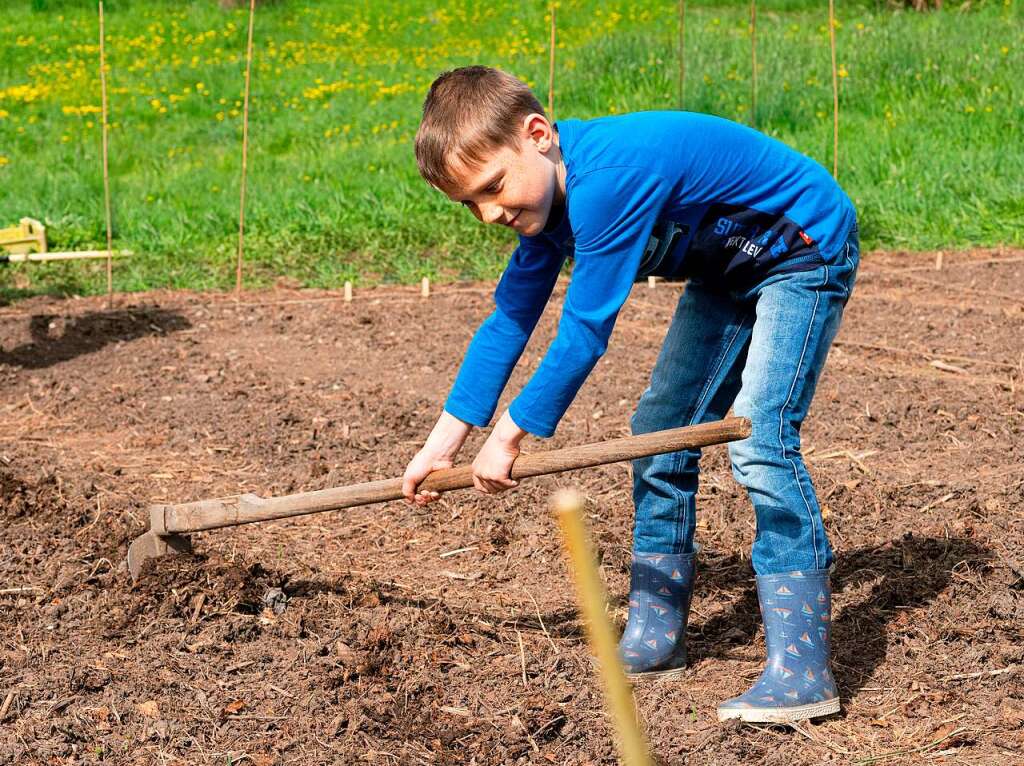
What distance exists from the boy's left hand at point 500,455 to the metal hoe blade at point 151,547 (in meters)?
1.21

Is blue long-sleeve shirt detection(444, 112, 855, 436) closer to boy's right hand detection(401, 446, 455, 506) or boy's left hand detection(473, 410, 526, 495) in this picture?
boy's left hand detection(473, 410, 526, 495)

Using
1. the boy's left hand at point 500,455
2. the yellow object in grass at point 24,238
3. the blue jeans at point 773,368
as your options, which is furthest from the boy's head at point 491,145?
the yellow object in grass at point 24,238

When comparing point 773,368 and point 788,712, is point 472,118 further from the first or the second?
point 788,712

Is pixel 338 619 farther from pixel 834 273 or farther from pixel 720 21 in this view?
pixel 720 21

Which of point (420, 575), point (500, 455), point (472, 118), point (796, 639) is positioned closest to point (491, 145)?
point (472, 118)

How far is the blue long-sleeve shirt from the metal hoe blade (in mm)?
1134

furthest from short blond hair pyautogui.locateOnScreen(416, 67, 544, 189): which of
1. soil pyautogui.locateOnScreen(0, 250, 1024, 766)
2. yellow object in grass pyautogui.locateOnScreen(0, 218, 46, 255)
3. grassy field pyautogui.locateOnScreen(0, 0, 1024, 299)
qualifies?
yellow object in grass pyautogui.locateOnScreen(0, 218, 46, 255)

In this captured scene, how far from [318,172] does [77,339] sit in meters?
3.52

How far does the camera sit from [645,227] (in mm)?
2303

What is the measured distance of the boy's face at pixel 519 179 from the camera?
2.25 m

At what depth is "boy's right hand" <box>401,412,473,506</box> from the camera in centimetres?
268

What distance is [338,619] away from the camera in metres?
3.19

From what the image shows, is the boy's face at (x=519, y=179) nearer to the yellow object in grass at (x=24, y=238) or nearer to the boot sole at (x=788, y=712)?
the boot sole at (x=788, y=712)

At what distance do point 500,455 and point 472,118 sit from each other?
0.70 m
